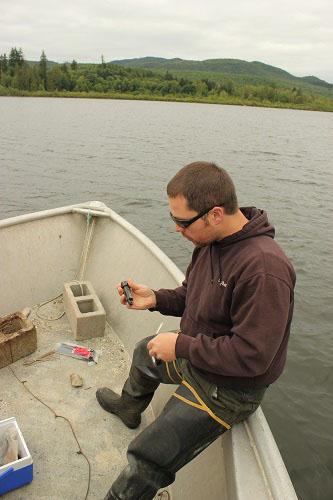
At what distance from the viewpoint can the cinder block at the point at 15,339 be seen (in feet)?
10.3

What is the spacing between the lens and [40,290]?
13.4 ft

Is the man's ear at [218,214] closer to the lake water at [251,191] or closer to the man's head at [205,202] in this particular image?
the man's head at [205,202]

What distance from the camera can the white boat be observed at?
5.84 feet

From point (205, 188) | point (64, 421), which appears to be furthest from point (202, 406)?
point (64, 421)

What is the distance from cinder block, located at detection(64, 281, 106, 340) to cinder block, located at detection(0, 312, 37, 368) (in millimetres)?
396

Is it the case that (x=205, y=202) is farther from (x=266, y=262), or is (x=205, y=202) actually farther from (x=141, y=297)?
(x=141, y=297)

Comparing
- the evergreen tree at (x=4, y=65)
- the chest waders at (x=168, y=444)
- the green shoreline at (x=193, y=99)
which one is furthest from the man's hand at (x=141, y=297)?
the evergreen tree at (x=4, y=65)

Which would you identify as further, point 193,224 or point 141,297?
point 141,297

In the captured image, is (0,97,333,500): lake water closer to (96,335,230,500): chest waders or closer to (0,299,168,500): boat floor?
(0,299,168,500): boat floor

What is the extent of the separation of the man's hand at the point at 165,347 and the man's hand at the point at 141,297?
52 cm

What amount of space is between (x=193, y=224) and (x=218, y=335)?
0.53m

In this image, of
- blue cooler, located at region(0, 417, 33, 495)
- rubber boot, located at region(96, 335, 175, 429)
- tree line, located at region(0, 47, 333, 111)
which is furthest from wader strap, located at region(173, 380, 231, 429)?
tree line, located at region(0, 47, 333, 111)

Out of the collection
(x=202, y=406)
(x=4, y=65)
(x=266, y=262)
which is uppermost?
(x=4, y=65)

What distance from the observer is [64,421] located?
2764mm
